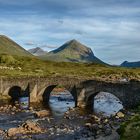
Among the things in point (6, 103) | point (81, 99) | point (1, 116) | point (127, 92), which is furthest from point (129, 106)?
point (6, 103)

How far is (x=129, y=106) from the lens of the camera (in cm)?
6781

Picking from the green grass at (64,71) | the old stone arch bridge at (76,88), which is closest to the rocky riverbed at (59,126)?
the old stone arch bridge at (76,88)

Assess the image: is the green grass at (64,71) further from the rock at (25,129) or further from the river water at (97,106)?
the rock at (25,129)

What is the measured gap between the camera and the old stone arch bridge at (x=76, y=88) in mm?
67562

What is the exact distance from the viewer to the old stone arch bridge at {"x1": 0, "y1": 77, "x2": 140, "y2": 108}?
67562mm

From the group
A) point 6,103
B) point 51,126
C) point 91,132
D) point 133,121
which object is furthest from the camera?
point 6,103

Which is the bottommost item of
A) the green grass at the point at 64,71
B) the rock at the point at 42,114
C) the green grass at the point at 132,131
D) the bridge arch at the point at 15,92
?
the rock at the point at 42,114

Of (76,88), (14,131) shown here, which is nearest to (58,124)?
(14,131)

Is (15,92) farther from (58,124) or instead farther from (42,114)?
(58,124)

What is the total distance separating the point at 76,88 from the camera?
7925 centimetres

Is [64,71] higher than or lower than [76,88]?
higher

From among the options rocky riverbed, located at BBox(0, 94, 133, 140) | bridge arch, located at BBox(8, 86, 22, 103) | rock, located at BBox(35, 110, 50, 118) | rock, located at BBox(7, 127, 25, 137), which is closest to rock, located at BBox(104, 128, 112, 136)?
rocky riverbed, located at BBox(0, 94, 133, 140)

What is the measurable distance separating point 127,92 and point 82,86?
12.9 m

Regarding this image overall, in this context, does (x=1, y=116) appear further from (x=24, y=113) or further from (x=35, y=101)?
(x=35, y=101)
